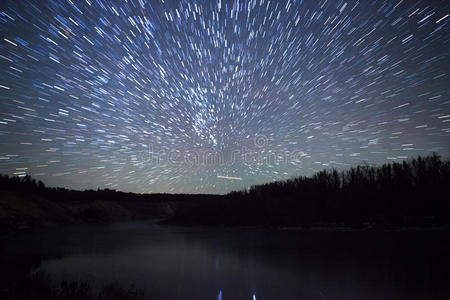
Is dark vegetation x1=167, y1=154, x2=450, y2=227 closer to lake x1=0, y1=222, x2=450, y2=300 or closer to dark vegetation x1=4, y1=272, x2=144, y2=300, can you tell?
lake x1=0, y1=222, x2=450, y2=300

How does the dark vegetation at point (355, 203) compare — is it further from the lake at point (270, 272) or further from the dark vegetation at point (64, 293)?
the dark vegetation at point (64, 293)

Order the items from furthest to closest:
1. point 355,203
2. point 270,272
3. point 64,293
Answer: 1. point 355,203
2. point 270,272
3. point 64,293

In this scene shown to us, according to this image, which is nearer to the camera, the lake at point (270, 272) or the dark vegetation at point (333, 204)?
the lake at point (270, 272)

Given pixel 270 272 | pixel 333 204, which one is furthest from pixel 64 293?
pixel 333 204

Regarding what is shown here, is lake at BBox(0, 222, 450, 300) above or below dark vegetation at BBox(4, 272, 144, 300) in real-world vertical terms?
below

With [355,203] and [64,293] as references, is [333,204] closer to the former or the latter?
[355,203]

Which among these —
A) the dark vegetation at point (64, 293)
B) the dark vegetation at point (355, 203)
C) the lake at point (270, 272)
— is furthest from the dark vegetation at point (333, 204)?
the dark vegetation at point (64, 293)

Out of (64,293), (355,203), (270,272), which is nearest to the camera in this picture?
(64,293)

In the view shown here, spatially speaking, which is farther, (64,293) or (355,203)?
(355,203)

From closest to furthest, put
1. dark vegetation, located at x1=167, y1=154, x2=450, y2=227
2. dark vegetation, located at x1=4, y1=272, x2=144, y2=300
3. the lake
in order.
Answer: dark vegetation, located at x1=4, y1=272, x2=144, y2=300, the lake, dark vegetation, located at x1=167, y1=154, x2=450, y2=227

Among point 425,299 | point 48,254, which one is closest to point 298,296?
point 425,299

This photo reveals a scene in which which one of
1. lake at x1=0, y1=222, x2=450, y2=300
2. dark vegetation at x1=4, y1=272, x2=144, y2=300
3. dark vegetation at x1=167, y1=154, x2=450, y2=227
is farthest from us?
dark vegetation at x1=167, y1=154, x2=450, y2=227

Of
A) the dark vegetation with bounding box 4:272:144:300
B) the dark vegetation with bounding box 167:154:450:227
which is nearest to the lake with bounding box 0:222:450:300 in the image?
the dark vegetation with bounding box 4:272:144:300

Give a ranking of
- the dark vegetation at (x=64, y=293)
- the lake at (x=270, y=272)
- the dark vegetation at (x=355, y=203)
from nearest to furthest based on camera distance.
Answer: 1. the dark vegetation at (x=64, y=293)
2. the lake at (x=270, y=272)
3. the dark vegetation at (x=355, y=203)
